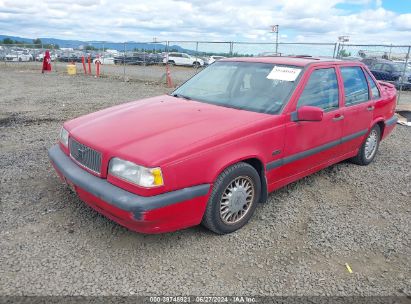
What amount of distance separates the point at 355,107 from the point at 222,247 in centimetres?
263

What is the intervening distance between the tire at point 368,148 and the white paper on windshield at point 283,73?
187cm

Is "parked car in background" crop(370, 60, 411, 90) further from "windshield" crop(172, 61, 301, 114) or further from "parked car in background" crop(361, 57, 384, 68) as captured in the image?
"windshield" crop(172, 61, 301, 114)

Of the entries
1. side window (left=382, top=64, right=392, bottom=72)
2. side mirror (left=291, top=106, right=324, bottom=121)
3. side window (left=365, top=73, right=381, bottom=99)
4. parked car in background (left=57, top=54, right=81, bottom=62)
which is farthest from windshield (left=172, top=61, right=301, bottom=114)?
parked car in background (left=57, top=54, right=81, bottom=62)

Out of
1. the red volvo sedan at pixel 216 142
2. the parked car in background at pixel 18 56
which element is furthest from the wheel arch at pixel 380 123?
the parked car in background at pixel 18 56

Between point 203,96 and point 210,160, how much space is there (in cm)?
139

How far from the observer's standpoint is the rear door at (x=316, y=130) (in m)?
3.74

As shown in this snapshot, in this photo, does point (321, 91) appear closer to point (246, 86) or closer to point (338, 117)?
point (338, 117)

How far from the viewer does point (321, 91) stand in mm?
4094

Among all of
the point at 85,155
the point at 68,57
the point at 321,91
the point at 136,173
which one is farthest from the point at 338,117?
the point at 68,57

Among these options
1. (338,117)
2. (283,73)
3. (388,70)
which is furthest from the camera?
(388,70)

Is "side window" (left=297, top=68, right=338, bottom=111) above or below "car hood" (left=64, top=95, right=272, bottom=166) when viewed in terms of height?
above

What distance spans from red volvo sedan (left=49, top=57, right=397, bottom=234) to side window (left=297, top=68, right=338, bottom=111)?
0.01m

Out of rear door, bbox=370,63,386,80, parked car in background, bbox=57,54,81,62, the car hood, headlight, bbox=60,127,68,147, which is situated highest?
parked car in background, bbox=57,54,81,62

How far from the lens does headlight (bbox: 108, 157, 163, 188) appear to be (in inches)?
107
